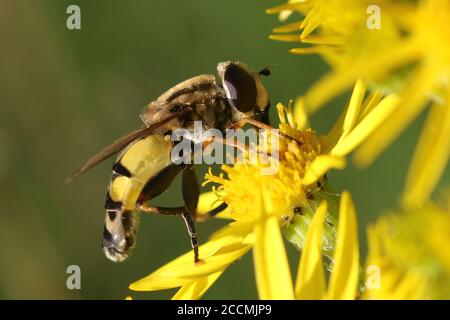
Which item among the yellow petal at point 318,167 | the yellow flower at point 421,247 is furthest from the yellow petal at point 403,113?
the yellow petal at point 318,167

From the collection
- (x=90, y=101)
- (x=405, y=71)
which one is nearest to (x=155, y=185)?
(x=405, y=71)

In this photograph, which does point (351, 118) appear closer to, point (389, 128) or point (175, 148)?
point (175, 148)

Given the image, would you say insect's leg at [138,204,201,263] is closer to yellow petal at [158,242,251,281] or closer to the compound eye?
yellow petal at [158,242,251,281]

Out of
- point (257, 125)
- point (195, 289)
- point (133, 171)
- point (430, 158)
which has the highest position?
point (430, 158)

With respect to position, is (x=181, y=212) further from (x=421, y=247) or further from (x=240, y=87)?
(x=421, y=247)

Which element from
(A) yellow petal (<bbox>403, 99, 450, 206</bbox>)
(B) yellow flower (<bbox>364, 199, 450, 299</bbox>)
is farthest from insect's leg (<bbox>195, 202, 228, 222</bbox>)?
(A) yellow petal (<bbox>403, 99, 450, 206</bbox>)

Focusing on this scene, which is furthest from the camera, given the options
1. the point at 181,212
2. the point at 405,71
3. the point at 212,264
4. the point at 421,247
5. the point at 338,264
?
the point at 181,212

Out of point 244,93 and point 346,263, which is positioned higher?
point 244,93

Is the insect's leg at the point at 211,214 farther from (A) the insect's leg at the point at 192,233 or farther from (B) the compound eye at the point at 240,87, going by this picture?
(B) the compound eye at the point at 240,87
